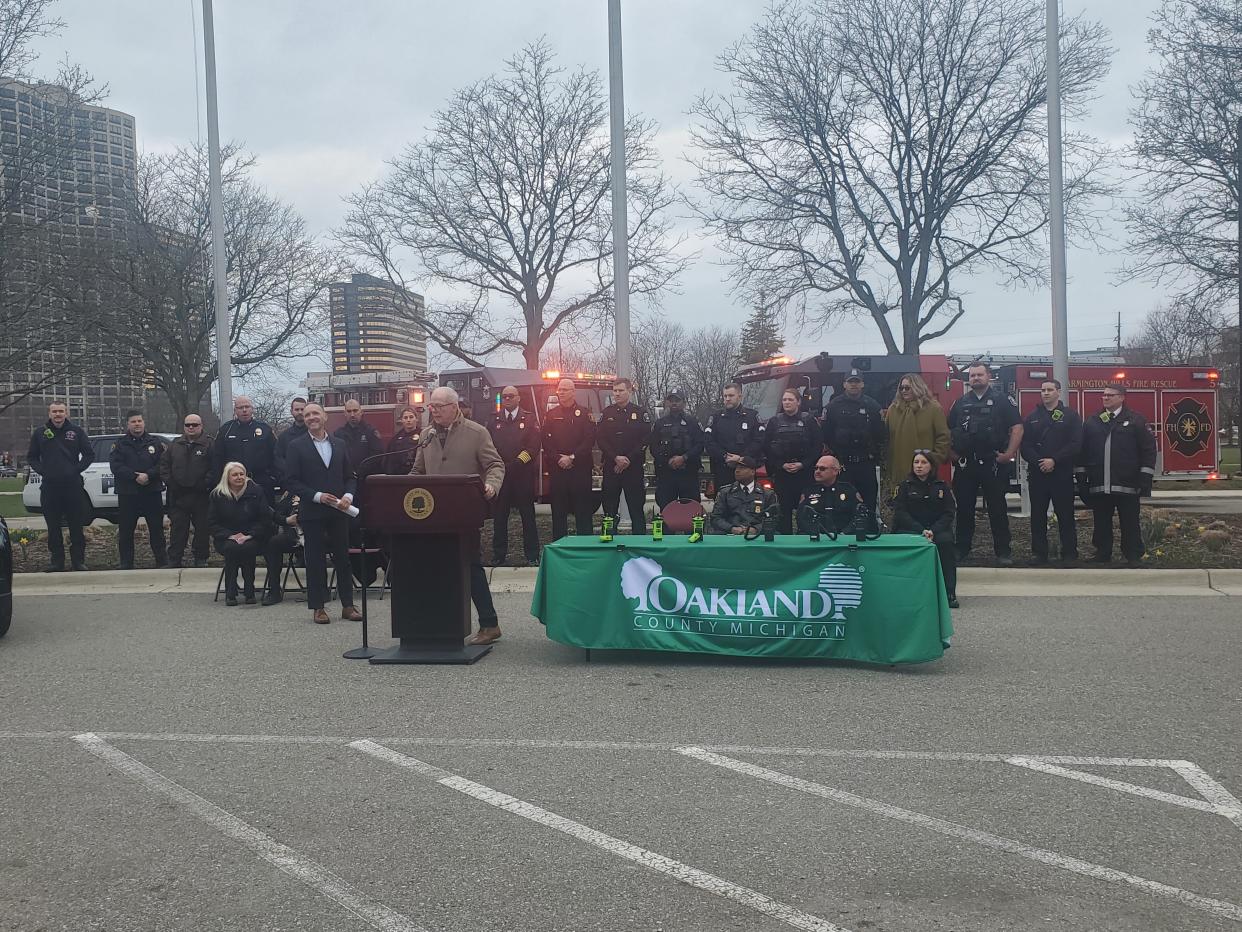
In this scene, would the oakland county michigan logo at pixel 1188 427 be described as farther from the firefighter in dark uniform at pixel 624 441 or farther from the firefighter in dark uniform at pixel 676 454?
the firefighter in dark uniform at pixel 624 441

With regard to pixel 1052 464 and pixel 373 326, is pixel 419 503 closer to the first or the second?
pixel 1052 464

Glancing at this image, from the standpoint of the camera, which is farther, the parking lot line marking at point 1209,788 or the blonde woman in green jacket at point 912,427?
the blonde woman in green jacket at point 912,427

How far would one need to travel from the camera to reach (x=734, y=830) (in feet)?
14.0

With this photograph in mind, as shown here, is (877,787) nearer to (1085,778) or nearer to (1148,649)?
(1085,778)

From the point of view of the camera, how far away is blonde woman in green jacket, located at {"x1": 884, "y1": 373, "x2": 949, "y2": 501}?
34.6 feet

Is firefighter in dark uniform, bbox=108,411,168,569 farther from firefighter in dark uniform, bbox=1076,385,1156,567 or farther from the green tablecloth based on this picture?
firefighter in dark uniform, bbox=1076,385,1156,567

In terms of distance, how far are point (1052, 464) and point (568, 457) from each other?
5051 millimetres

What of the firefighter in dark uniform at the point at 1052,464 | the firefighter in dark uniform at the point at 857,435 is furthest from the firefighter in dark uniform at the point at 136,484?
the firefighter in dark uniform at the point at 1052,464

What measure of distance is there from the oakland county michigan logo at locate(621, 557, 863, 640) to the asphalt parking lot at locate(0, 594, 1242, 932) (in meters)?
0.28

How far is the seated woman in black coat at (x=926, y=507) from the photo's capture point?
909 centimetres

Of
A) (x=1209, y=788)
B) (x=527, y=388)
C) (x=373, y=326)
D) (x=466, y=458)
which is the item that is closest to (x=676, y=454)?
(x=466, y=458)

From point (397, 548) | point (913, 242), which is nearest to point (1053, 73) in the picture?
point (397, 548)

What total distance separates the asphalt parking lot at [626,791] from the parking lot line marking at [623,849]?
14 mm

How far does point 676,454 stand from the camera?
11711 mm
